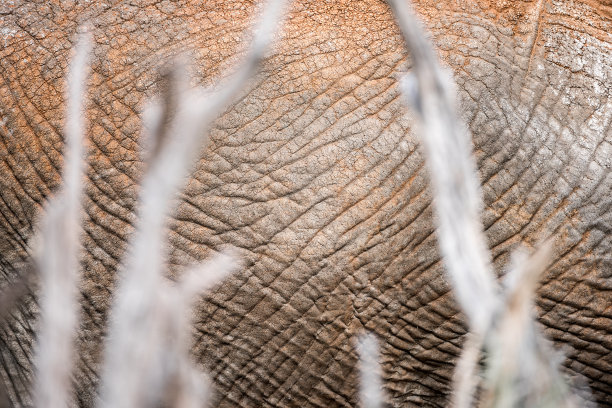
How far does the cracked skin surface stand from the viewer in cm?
162

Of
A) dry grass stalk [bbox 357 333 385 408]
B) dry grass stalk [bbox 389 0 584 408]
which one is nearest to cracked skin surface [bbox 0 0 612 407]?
dry grass stalk [bbox 357 333 385 408]

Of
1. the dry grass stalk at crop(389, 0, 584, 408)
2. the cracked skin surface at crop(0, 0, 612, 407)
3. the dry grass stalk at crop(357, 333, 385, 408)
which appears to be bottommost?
the dry grass stalk at crop(389, 0, 584, 408)

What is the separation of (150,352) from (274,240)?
1.19 meters

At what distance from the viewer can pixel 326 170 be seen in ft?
5.30

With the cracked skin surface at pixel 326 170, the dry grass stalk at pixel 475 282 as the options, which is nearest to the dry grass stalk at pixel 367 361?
the cracked skin surface at pixel 326 170

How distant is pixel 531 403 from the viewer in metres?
0.50

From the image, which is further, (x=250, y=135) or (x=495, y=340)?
(x=250, y=135)

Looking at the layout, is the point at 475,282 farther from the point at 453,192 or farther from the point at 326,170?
the point at 326,170

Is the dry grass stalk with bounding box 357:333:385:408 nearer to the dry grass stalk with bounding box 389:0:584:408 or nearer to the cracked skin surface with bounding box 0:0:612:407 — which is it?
the cracked skin surface with bounding box 0:0:612:407

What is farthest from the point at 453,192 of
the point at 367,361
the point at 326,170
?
the point at 367,361

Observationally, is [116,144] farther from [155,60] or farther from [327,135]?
[327,135]

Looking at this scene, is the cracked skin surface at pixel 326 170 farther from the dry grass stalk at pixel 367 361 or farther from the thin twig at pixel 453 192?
the thin twig at pixel 453 192

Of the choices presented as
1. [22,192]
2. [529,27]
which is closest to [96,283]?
[22,192]

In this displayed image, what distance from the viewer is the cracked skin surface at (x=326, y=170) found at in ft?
5.32
